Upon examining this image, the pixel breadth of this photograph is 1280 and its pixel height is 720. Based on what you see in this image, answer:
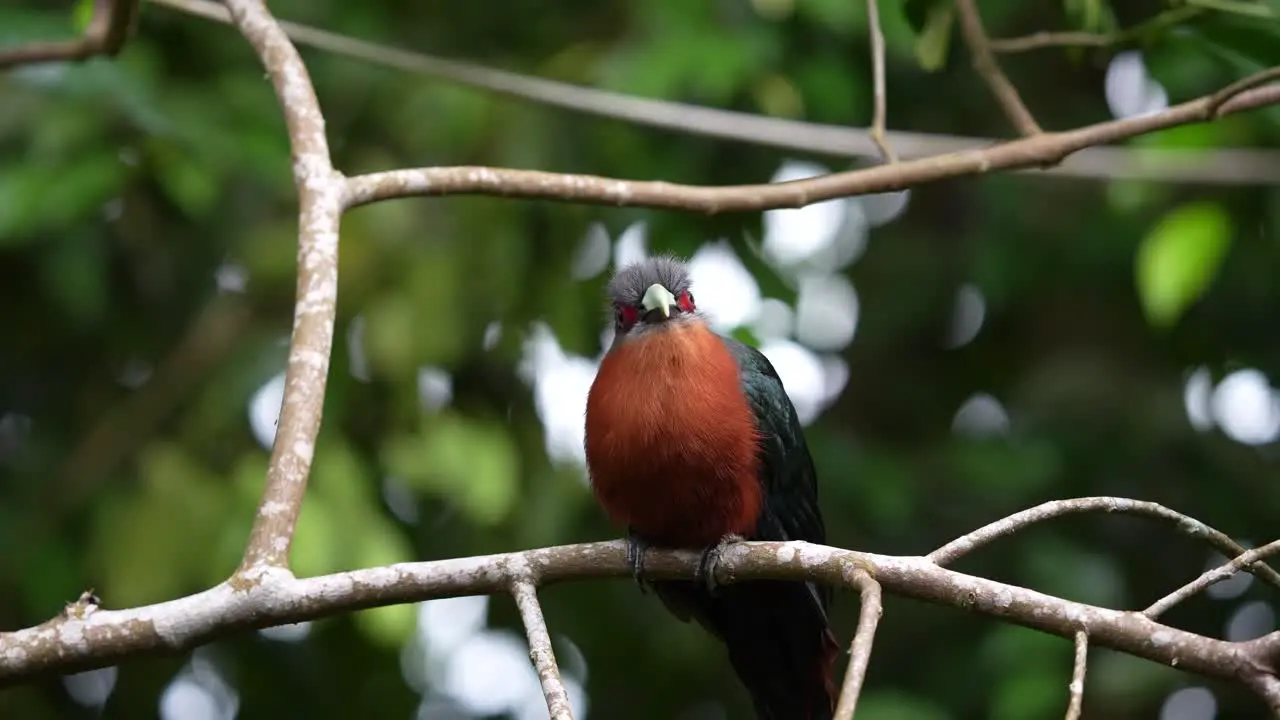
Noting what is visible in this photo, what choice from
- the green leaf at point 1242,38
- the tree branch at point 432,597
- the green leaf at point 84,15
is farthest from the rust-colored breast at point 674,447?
the green leaf at point 84,15

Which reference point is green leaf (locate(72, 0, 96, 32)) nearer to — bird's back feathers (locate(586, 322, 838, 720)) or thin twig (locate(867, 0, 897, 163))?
bird's back feathers (locate(586, 322, 838, 720))

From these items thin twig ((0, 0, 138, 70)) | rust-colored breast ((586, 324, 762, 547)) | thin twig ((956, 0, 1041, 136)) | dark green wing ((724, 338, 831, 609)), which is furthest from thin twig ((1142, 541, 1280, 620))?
thin twig ((0, 0, 138, 70))

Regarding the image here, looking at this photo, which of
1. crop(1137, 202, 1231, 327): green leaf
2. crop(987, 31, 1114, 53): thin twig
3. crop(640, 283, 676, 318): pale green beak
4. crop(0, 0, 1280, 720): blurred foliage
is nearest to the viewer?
crop(987, 31, 1114, 53): thin twig

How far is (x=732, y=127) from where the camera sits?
412cm

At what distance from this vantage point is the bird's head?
11.9 ft

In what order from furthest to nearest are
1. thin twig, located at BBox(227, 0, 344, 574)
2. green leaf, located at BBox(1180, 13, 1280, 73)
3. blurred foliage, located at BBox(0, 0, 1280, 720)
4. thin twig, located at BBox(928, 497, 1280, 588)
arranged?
blurred foliage, located at BBox(0, 0, 1280, 720)
green leaf, located at BBox(1180, 13, 1280, 73)
thin twig, located at BBox(227, 0, 344, 574)
thin twig, located at BBox(928, 497, 1280, 588)

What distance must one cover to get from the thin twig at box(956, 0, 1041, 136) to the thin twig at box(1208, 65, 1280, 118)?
0.39m

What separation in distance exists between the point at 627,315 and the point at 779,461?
0.53 metres

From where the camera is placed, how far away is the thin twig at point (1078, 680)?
6.60ft

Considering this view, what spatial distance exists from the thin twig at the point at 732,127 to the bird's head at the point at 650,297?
15.0 inches

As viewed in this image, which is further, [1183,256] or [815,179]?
[1183,256]

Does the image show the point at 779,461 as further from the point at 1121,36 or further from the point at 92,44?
the point at 92,44

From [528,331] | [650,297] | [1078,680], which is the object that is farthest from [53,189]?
[1078,680]

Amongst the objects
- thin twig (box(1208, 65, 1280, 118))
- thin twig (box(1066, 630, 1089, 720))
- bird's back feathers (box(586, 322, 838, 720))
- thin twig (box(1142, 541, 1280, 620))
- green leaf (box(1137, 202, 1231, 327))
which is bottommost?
thin twig (box(1066, 630, 1089, 720))
